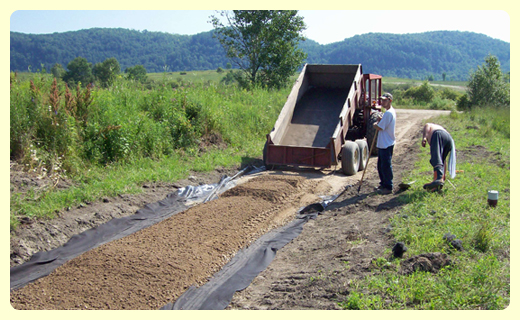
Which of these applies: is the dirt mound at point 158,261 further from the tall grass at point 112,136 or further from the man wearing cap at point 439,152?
the man wearing cap at point 439,152

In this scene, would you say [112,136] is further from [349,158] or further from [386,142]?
[386,142]

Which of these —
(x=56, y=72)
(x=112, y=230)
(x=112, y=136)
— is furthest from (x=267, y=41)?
(x=112, y=230)

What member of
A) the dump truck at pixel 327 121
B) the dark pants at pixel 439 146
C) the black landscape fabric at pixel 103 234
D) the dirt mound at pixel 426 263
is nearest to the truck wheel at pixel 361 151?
the dump truck at pixel 327 121

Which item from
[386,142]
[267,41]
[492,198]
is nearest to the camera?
[492,198]

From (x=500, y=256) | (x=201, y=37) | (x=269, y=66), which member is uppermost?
(x=201, y=37)

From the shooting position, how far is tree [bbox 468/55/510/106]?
2322 cm

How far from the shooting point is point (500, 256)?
4.70 m

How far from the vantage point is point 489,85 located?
23547 millimetres

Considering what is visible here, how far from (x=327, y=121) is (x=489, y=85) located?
16.7 m

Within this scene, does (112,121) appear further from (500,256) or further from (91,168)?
(500,256)

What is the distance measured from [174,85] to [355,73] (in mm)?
6419

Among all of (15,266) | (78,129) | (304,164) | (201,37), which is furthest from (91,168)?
(201,37)

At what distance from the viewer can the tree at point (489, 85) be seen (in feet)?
76.2

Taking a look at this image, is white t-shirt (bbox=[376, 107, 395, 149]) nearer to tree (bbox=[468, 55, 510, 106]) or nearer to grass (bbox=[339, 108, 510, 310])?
grass (bbox=[339, 108, 510, 310])
